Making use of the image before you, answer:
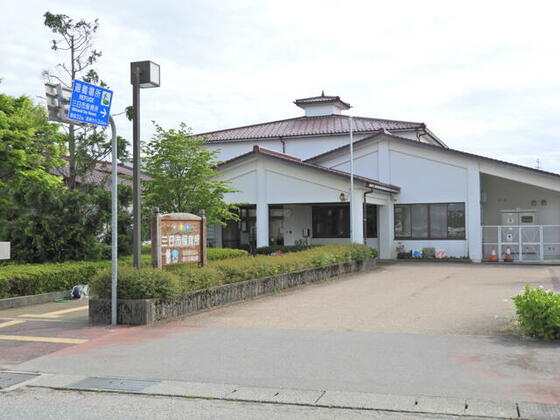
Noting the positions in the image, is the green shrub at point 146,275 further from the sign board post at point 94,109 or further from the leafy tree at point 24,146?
the leafy tree at point 24,146

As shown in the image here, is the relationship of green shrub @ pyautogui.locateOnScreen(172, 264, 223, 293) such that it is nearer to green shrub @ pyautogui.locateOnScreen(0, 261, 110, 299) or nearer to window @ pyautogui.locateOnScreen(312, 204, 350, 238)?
green shrub @ pyautogui.locateOnScreen(0, 261, 110, 299)

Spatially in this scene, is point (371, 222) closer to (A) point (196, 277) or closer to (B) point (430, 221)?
(B) point (430, 221)

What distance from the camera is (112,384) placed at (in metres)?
6.81

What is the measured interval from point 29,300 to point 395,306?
Answer: 800 centimetres

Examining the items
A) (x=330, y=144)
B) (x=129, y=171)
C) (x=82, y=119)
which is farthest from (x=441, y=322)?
(x=129, y=171)

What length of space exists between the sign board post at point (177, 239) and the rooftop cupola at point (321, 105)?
26.9 meters

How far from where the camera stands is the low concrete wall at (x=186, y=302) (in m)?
A: 10.5

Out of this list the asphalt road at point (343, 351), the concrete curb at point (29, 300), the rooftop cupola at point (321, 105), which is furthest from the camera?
the rooftop cupola at point (321, 105)

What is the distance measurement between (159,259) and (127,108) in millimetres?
10542

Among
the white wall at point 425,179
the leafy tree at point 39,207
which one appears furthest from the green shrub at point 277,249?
the leafy tree at point 39,207

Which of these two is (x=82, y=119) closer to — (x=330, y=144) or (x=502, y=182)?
(x=502, y=182)

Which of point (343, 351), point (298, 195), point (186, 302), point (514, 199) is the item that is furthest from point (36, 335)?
point (514, 199)

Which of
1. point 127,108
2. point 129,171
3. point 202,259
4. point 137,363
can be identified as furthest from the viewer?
point 129,171

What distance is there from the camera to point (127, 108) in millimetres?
20734
